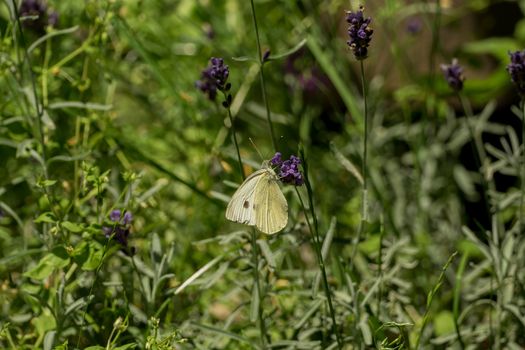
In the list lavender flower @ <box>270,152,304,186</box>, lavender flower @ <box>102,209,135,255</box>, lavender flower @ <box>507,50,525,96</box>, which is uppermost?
lavender flower @ <box>507,50,525,96</box>

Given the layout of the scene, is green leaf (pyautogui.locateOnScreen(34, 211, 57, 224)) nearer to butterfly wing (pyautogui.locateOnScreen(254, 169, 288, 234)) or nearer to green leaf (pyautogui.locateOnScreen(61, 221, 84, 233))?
green leaf (pyautogui.locateOnScreen(61, 221, 84, 233))

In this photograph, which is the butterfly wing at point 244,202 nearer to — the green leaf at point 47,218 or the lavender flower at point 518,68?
the green leaf at point 47,218

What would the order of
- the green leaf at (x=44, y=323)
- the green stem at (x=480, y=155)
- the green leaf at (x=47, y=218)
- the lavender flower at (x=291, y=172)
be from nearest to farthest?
the lavender flower at (x=291, y=172) < the green leaf at (x=47, y=218) < the green leaf at (x=44, y=323) < the green stem at (x=480, y=155)

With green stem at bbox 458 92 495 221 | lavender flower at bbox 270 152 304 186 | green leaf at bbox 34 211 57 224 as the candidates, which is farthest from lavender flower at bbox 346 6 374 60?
green leaf at bbox 34 211 57 224

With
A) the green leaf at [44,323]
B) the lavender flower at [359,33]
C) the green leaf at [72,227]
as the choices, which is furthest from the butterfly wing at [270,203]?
the green leaf at [44,323]

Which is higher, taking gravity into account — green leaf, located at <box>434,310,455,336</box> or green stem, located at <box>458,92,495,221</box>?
green stem, located at <box>458,92,495,221</box>

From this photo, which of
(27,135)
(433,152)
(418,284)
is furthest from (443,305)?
(27,135)

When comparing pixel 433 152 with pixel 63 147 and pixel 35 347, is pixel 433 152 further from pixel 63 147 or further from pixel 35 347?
pixel 35 347
